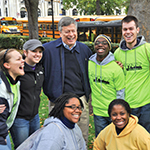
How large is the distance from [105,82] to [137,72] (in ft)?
1.75

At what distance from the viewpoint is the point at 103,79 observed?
11.6ft

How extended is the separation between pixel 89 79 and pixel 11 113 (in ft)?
4.79

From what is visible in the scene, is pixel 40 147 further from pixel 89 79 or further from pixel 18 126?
pixel 89 79

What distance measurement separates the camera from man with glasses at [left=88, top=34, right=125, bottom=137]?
3486 mm

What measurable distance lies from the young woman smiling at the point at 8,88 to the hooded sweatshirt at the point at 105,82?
1.21 meters

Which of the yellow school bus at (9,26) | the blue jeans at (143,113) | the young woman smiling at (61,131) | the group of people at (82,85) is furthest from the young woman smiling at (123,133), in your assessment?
the yellow school bus at (9,26)

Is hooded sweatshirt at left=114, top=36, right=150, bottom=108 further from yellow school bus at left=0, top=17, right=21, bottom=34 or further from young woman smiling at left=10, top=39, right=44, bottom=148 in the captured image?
yellow school bus at left=0, top=17, right=21, bottom=34

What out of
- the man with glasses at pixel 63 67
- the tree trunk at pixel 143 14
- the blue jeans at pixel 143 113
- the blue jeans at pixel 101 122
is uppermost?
the tree trunk at pixel 143 14

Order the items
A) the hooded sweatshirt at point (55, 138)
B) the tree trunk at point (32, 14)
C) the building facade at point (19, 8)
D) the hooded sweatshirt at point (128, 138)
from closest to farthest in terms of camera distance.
Answer: the hooded sweatshirt at point (55, 138)
the hooded sweatshirt at point (128, 138)
the tree trunk at point (32, 14)
the building facade at point (19, 8)

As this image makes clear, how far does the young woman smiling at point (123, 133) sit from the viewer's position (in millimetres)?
2785

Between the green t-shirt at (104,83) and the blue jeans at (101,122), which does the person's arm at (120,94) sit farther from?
the blue jeans at (101,122)

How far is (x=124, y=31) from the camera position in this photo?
3541mm

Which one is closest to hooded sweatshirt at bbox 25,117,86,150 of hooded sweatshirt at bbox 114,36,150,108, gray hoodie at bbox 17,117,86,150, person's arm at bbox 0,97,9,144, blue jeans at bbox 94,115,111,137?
gray hoodie at bbox 17,117,86,150

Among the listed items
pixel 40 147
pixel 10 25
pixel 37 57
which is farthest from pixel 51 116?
pixel 10 25
